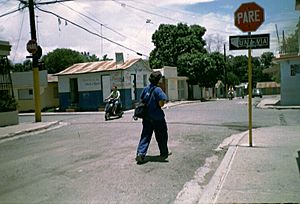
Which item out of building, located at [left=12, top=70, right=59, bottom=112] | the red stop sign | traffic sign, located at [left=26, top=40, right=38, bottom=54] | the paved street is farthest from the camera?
building, located at [left=12, top=70, right=59, bottom=112]

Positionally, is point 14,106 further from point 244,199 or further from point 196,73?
point 196,73

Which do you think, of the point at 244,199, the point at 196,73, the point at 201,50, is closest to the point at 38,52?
the point at 244,199

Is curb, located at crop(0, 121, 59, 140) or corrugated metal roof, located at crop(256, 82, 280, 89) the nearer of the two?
curb, located at crop(0, 121, 59, 140)

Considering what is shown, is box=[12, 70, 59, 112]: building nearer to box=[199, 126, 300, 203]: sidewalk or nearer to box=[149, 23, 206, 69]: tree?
box=[149, 23, 206, 69]: tree

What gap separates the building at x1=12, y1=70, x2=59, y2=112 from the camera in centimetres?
3603

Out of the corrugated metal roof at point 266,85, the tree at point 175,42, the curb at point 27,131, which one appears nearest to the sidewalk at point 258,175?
the curb at point 27,131

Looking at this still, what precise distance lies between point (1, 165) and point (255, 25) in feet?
21.9

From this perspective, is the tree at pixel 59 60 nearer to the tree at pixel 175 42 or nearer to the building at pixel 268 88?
the tree at pixel 175 42

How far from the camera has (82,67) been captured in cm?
3319

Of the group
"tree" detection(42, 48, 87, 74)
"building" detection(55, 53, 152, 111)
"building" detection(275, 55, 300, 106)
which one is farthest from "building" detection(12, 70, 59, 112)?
"tree" detection(42, 48, 87, 74)

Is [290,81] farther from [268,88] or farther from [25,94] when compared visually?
[268,88]

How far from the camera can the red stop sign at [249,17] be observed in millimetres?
9094

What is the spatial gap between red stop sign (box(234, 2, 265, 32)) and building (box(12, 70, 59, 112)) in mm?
29100

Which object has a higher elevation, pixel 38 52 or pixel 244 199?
pixel 38 52
